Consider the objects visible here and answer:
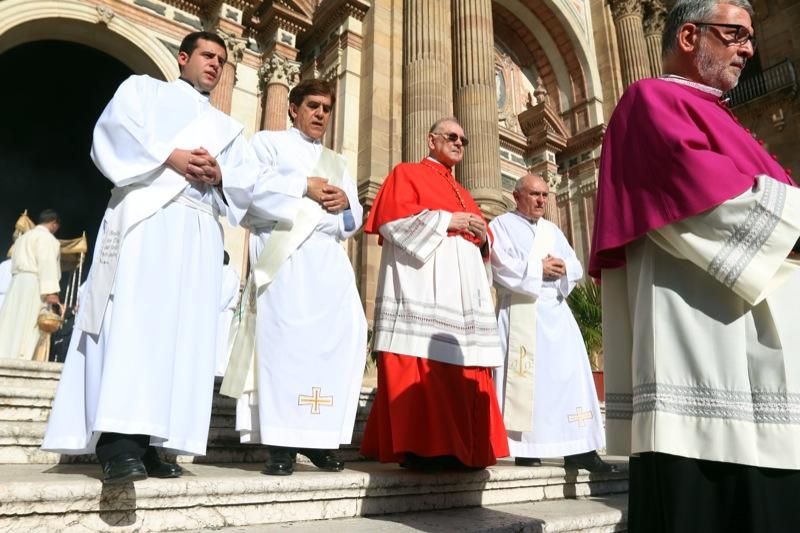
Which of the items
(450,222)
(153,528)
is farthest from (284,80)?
(153,528)

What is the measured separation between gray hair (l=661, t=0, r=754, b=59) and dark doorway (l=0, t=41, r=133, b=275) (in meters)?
15.5

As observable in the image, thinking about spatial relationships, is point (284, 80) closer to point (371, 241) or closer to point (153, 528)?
point (371, 241)

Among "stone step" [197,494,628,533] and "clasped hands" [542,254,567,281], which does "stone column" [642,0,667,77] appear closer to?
"clasped hands" [542,254,567,281]

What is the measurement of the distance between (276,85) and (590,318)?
7.33m

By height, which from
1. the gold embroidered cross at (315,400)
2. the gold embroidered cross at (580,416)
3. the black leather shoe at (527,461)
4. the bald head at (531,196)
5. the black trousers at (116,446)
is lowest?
the black leather shoe at (527,461)

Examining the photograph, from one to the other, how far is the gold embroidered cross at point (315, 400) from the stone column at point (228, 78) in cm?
733

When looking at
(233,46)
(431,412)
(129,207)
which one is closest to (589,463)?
(431,412)

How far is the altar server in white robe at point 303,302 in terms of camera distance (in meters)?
3.04

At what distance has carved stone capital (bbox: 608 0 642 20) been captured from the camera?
1653 centimetres

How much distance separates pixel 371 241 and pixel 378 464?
19.7 feet

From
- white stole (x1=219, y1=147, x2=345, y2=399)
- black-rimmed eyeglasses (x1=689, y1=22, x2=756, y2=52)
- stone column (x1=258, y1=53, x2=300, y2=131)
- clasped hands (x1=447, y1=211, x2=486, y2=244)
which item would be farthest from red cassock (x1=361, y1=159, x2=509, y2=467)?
A: stone column (x1=258, y1=53, x2=300, y2=131)

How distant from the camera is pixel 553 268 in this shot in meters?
4.52

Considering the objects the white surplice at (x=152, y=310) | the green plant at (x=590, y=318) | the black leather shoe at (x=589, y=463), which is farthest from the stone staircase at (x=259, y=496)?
the green plant at (x=590, y=318)

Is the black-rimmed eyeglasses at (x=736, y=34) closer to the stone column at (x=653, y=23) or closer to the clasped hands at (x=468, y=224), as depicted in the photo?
the clasped hands at (x=468, y=224)
